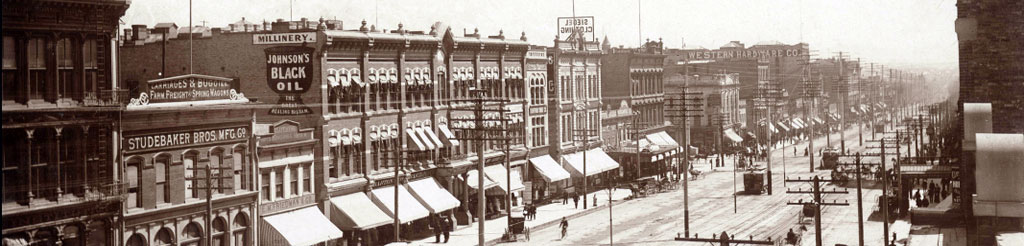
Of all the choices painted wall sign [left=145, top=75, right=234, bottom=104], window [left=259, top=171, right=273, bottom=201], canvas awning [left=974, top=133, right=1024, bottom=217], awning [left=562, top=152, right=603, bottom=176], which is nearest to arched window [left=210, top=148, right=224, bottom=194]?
painted wall sign [left=145, top=75, right=234, bottom=104]

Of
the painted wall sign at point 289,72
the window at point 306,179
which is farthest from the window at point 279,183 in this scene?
the painted wall sign at point 289,72

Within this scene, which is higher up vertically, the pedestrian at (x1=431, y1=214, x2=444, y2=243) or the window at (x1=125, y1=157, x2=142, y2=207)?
the window at (x1=125, y1=157, x2=142, y2=207)

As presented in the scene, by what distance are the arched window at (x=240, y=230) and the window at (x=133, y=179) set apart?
5.95m

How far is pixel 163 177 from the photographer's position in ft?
136

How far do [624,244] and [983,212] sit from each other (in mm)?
35883

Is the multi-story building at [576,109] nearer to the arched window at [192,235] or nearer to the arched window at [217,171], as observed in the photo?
the arched window at [217,171]

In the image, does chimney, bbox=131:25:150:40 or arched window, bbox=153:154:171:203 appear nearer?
arched window, bbox=153:154:171:203

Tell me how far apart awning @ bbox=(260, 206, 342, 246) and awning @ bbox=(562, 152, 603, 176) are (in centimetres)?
3592

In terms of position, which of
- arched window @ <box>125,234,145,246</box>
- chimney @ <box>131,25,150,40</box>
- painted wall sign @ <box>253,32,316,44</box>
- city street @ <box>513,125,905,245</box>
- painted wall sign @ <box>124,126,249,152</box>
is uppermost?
chimney @ <box>131,25,150,40</box>

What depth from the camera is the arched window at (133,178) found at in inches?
1556

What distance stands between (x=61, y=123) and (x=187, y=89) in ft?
27.2

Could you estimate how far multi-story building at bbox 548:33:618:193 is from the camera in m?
85.3

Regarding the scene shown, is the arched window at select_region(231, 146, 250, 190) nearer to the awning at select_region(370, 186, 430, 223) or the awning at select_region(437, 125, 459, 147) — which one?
the awning at select_region(370, 186, 430, 223)

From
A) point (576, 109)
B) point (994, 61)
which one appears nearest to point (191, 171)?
point (994, 61)
